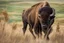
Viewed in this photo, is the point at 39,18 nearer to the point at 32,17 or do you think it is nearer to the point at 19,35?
the point at 32,17

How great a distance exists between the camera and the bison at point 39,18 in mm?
2893

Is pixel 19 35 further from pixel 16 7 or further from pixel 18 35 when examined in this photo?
pixel 16 7

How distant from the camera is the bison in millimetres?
2893

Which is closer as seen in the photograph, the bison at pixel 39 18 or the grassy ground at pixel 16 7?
the bison at pixel 39 18

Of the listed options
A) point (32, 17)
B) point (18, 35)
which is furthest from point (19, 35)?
point (32, 17)

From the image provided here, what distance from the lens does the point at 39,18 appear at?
2934 millimetres

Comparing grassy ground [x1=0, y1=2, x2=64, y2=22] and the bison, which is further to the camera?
grassy ground [x1=0, y1=2, x2=64, y2=22]

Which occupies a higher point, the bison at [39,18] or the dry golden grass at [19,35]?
the bison at [39,18]

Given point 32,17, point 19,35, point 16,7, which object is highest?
point 16,7

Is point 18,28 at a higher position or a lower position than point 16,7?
lower

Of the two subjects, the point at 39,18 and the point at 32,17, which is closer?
the point at 39,18

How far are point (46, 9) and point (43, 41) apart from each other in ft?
1.25

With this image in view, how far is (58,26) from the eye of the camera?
295cm

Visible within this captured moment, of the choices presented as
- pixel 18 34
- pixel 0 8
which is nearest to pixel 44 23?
pixel 18 34
